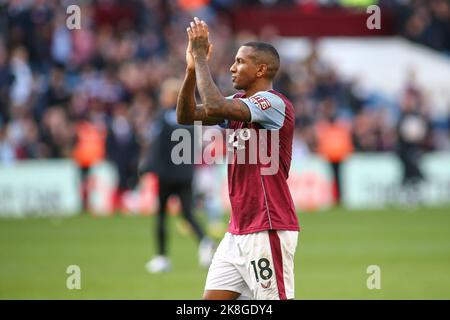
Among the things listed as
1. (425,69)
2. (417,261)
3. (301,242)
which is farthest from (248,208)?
(425,69)

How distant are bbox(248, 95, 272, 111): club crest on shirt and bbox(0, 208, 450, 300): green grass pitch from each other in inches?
180

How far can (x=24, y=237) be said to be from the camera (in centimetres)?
1883

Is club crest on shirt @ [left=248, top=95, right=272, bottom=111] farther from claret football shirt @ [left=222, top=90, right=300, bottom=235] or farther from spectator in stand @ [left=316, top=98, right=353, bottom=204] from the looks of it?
spectator in stand @ [left=316, top=98, right=353, bottom=204]

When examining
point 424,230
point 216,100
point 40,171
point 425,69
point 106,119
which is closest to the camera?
point 216,100

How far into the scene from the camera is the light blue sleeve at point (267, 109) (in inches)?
301

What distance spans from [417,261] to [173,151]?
3959 millimetres

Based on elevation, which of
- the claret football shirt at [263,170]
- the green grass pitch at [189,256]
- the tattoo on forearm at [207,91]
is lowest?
the green grass pitch at [189,256]

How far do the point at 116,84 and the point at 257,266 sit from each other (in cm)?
1895

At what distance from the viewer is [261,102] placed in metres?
7.70

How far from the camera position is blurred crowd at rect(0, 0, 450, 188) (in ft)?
80.7

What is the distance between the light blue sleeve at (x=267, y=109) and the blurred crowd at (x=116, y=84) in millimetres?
16492

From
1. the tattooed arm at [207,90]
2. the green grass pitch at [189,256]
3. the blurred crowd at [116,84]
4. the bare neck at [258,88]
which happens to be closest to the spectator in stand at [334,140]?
the blurred crowd at [116,84]

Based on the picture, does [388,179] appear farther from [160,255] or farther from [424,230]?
[160,255]

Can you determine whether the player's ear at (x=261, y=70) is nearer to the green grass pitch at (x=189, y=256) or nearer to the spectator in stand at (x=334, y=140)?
the green grass pitch at (x=189, y=256)
